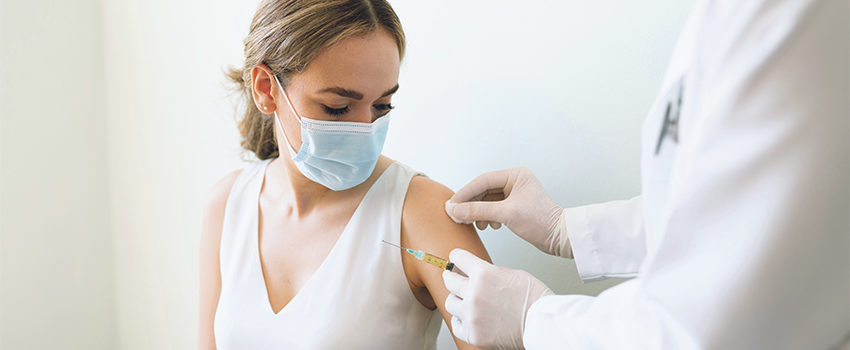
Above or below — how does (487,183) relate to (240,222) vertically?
above

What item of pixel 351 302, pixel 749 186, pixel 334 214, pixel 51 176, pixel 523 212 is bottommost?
pixel 51 176

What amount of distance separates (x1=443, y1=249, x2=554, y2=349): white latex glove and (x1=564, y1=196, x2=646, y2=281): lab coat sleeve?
147mm

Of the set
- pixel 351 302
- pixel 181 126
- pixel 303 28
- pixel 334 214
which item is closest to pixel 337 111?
pixel 303 28

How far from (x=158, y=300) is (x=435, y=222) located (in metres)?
1.56

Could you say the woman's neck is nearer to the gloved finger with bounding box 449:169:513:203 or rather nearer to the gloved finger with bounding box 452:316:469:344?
the gloved finger with bounding box 449:169:513:203

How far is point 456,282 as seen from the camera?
116 cm

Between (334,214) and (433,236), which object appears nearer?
(433,236)

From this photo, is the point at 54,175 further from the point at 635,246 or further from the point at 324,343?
the point at 635,246

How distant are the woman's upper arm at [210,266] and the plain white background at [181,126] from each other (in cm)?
38

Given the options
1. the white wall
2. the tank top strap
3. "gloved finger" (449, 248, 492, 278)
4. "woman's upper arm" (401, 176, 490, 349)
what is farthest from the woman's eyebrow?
the white wall

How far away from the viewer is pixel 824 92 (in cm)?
62

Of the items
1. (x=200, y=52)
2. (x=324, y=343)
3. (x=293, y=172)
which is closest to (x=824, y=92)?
(x=324, y=343)

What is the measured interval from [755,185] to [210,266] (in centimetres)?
133

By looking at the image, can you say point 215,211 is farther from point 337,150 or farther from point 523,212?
point 523,212
